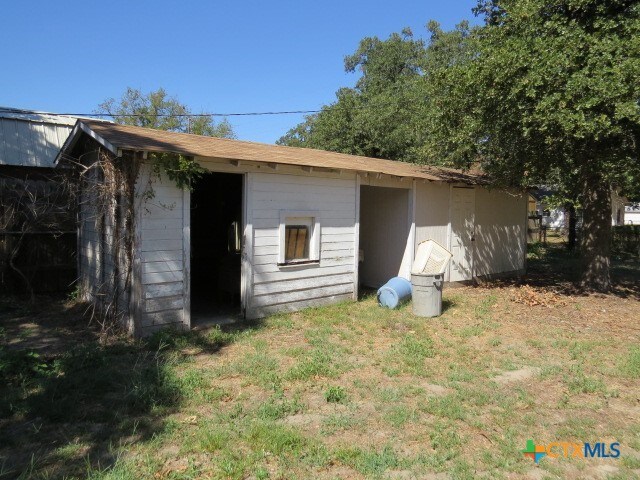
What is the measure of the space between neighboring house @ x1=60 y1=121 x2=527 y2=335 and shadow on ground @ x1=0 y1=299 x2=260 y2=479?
0.69m

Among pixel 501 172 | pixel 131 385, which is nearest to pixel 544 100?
pixel 501 172

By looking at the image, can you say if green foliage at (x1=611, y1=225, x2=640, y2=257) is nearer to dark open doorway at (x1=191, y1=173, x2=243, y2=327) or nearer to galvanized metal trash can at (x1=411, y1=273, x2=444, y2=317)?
galvanized metal trash can at (x1=411, y1=273, x2=444, y2=317)

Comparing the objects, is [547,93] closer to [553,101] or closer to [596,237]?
[553,101]

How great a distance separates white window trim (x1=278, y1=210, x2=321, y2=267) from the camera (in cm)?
821

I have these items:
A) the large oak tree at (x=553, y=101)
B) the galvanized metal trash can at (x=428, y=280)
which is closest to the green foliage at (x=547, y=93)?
the large oak tree at (x=553, y=101)

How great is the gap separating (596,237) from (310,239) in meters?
7.00

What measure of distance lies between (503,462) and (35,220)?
29.9ft

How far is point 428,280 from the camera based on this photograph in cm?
838

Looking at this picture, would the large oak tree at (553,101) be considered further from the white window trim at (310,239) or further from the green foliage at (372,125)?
the green foliage at (372,125)

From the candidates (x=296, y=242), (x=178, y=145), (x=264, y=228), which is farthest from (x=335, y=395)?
(x=178, y=145)

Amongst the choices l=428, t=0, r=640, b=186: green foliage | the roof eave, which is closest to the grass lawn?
the roof eave

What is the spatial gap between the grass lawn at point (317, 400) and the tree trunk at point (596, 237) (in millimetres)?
3046

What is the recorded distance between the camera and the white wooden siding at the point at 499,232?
12.9 metres

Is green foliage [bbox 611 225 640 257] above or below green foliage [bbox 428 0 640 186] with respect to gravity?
below
